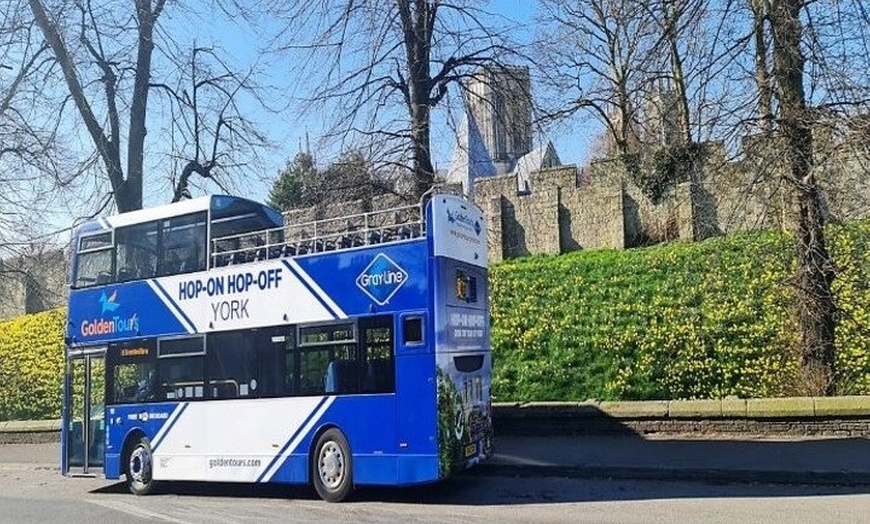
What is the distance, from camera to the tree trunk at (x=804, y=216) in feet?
41.7

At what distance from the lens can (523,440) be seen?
14.2 metres

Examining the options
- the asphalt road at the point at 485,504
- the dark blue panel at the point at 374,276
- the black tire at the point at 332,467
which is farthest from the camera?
the black tire at the point at 332,467

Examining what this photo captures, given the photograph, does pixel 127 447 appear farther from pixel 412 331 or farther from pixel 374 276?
pixel 412 331

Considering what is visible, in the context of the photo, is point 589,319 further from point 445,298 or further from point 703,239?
point 445,298

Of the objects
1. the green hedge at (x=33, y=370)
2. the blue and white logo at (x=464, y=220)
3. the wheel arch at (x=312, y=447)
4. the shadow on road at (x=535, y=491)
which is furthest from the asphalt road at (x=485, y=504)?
the green hedge at (x=33, y=370)

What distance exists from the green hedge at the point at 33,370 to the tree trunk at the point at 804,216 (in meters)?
20.1

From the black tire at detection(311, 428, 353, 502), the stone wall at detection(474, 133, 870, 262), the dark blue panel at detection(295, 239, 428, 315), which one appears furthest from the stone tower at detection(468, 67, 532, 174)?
the black tire at detection(311, 428, 353, 502)

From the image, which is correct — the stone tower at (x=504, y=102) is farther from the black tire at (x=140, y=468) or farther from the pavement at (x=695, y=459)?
the black tire at (x=140, y=468)

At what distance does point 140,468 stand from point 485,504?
238 inches

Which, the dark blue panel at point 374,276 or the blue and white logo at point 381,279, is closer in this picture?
the dark blue panel at point 374,276

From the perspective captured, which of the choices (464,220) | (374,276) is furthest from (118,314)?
(464,220)

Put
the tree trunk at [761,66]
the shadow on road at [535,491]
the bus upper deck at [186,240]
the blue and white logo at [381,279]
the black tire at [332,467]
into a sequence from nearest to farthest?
the shadow on road at [535,491]
the blue and white logo at [381,279]
the black tire at [332,467]
the bus upper deck at [186,240]
the tree trunk at [761,66]

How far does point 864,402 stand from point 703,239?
1176 centimetres

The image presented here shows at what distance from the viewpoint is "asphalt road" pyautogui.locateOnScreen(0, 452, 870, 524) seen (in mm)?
8906
